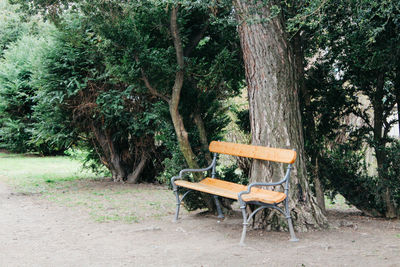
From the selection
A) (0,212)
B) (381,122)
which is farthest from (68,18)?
(381,122)

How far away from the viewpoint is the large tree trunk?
576cm

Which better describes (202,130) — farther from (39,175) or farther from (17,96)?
(17,96)

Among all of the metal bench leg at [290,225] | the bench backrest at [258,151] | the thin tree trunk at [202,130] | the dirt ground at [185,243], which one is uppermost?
the thin tree trunk at [202,130]

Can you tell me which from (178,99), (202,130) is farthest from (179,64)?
(202,130)

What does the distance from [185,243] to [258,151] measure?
4.98 ft

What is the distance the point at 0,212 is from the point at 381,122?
6.47m

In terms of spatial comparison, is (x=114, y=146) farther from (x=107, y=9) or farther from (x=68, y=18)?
(x=107, y=9)

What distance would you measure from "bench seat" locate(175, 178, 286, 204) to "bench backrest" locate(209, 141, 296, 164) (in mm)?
432

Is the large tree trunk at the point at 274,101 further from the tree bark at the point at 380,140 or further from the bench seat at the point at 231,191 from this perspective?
the tree bark at the point at 380,140

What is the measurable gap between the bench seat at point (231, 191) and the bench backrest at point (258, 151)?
43 cm

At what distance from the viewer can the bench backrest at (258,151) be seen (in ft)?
17.5

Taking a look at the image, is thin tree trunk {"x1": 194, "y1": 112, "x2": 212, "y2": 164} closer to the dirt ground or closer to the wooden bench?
the wooden bench

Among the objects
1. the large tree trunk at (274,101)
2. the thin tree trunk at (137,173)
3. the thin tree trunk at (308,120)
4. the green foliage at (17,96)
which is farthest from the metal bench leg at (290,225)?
the green foliage at (17,96)

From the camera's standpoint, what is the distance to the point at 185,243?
17.3 ft
